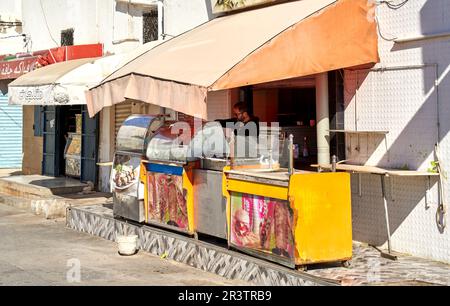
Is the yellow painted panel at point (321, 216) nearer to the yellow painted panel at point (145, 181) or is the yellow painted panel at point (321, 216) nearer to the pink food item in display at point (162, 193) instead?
the pink food item in display at point (162, 193)

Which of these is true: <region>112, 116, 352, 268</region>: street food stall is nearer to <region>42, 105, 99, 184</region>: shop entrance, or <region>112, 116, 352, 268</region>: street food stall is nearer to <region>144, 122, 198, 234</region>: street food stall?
<region>144, 122, 198, 234</region>: street food stall

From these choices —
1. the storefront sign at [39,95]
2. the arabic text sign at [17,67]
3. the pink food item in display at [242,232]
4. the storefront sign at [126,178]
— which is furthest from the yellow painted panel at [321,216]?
the arabic text sign at [17,67]

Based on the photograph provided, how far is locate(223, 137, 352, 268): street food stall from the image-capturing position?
20.7 ft

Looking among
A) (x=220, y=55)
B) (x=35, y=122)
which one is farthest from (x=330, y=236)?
(x=35, y=122)

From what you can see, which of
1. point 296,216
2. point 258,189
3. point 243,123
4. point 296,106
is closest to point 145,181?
point 243,123

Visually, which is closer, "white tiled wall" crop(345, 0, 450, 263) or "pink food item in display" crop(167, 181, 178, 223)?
"white tiled wall" crop(345, 0, 450, 263)

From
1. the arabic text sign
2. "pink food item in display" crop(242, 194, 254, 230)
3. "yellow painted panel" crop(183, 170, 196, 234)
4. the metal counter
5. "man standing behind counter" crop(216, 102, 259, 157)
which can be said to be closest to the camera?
"pink food item in display" crop(242, 194, 254, 230)

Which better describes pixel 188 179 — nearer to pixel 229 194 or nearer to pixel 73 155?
pixel 229 194

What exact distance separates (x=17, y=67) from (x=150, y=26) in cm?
466

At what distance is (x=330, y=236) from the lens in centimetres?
653

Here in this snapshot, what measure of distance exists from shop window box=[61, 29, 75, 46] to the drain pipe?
957cm

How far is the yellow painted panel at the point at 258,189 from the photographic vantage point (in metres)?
6.42

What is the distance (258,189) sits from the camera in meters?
6.77

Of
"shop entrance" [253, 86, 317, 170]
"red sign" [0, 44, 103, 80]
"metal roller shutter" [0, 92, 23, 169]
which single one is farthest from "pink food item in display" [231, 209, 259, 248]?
"metal roller shutter" [0, 92, 23, 169]
